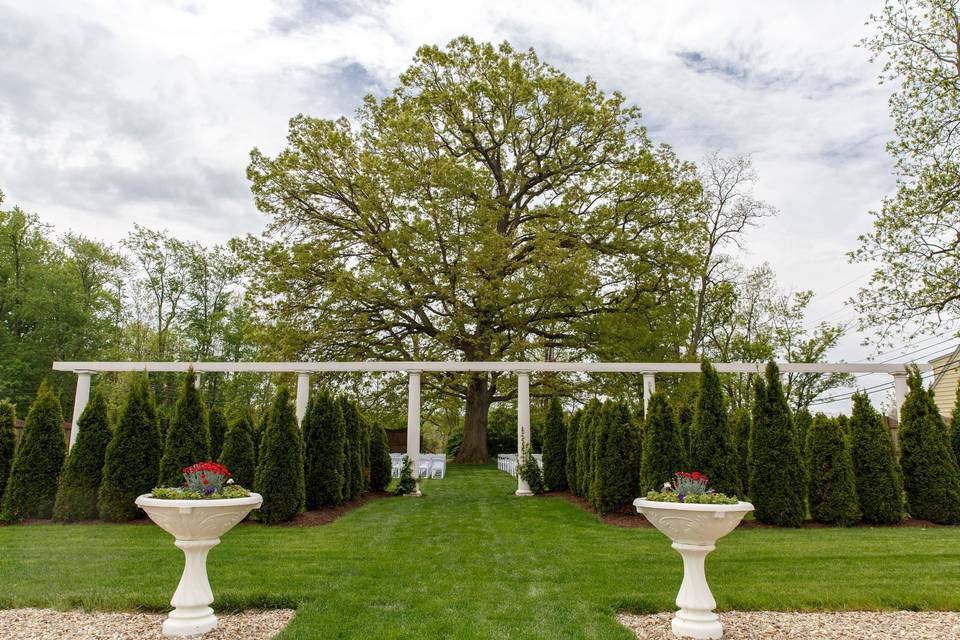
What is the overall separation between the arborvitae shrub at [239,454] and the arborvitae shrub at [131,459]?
1.05 metres

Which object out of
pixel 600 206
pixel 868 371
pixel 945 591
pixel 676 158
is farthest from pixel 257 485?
pixel 676 158

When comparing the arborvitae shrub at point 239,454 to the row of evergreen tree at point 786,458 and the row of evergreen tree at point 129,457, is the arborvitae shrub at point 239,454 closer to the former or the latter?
the row of evergreen tree at point 129,457

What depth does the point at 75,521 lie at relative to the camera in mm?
9273

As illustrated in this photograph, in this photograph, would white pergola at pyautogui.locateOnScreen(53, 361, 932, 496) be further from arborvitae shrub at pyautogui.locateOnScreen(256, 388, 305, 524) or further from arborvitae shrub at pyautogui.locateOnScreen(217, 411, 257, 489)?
arborvitae shrub at pyautogui.locateOnScreen(256, 388, 305, 524)

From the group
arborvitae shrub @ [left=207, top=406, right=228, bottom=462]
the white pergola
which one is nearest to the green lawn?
arborvitae shrub @ [left=207, top=406, right=228, bottom=462]

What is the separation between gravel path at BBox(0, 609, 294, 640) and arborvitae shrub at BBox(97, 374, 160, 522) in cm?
474

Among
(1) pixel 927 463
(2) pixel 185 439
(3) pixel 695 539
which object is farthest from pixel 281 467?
(1) pixel 927 463

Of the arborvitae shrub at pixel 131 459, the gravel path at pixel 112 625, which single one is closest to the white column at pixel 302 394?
the arborvitae shrub at pixel 131 459

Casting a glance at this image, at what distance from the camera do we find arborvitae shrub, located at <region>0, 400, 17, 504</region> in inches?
378

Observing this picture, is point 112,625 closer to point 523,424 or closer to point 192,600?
point 192,600

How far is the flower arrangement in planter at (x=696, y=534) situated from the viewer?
4258mm

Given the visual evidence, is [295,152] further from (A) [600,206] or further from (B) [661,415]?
(B) [661,415]

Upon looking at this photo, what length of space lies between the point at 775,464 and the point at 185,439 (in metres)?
8.88

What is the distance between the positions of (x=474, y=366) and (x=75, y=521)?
7.54 meters
